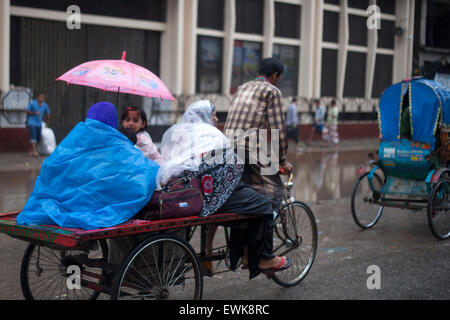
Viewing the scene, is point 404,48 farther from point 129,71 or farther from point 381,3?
point 129,71

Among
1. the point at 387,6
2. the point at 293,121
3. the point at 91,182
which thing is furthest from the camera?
the point at 387,6

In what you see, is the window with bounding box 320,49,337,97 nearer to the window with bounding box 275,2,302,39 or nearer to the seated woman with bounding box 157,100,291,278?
the window with bounding box 275,2,302,39

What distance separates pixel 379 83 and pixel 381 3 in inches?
140

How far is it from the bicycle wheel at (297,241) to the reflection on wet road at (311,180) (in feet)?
16.1

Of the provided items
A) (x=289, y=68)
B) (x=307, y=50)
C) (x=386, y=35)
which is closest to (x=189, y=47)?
(x=289, y=68)

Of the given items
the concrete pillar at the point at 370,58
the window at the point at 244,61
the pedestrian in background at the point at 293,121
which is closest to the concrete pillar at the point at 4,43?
the window at the point at 244,61

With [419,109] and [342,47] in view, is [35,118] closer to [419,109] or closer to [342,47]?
[419,109]

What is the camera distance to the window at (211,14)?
2034 centimetres

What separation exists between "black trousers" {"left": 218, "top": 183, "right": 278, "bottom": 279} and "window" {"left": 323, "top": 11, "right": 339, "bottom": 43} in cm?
2031

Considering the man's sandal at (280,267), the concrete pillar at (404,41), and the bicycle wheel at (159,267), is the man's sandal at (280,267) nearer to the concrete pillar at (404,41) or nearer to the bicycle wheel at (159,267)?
the bicycle wheel at (159,267)

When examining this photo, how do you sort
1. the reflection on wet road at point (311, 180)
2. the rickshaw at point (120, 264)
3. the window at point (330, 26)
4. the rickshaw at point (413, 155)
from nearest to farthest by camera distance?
the rickshaw at point (120, 264) < the rickshaw at point (413, 155) < the reflection on wet road at point (311, 180) < the window at point (330, 26)

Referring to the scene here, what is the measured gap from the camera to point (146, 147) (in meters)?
5.40

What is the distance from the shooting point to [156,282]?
4.30 metres

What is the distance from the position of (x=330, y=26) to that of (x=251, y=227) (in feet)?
68.2
